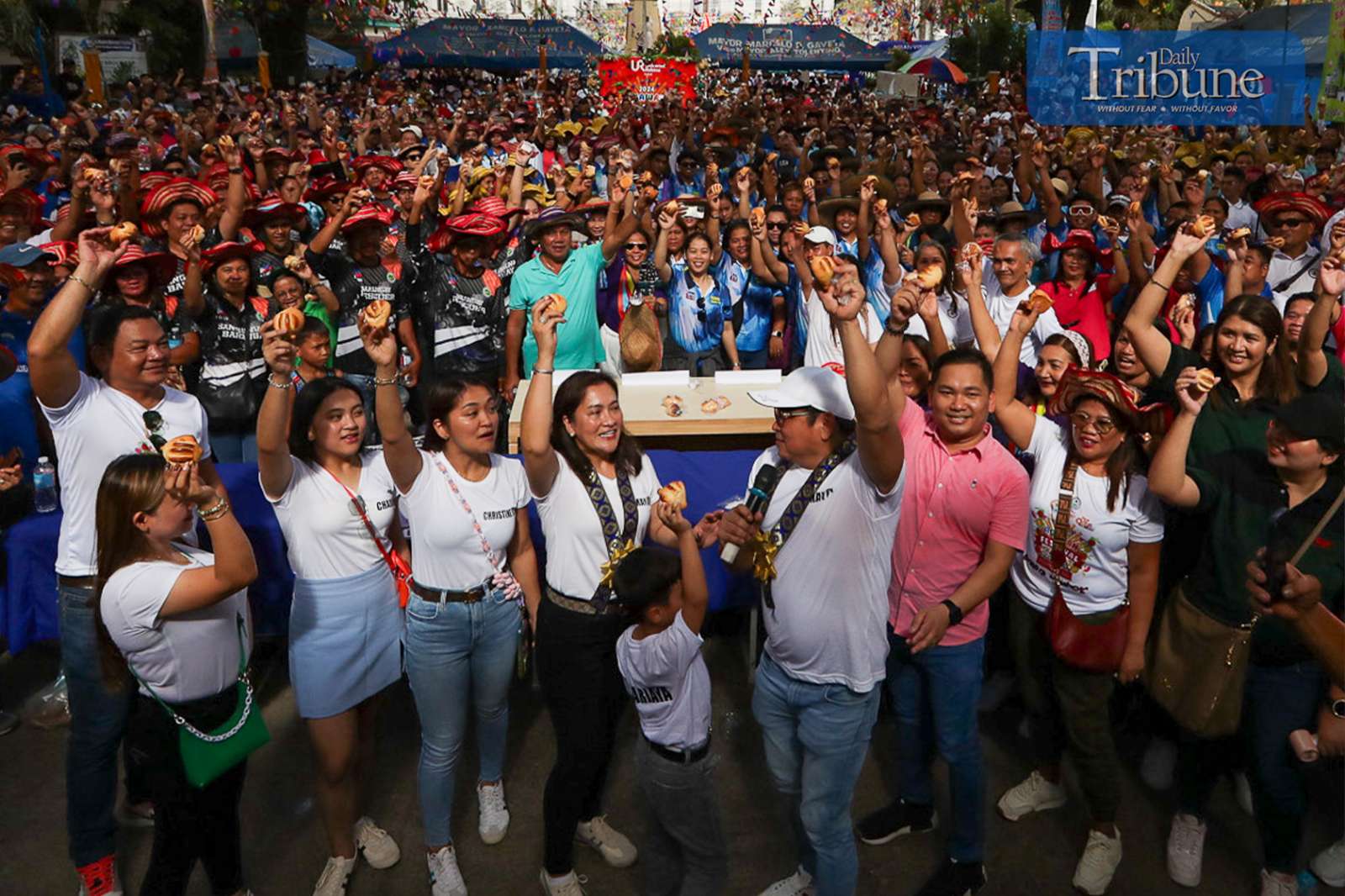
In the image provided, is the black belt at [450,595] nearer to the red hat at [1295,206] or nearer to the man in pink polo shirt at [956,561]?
the man in pink polo shirt at [956,561]

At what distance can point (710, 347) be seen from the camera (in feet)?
22.3

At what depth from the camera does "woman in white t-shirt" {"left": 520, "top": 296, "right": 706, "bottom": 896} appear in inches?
129

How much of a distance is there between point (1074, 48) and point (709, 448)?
797 cm

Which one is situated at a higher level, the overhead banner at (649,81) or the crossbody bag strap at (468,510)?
the overhead banner at (649,81)

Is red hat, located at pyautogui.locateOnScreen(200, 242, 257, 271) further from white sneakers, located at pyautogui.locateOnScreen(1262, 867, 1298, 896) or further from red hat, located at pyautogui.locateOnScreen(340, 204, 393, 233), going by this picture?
white sneakers, located at pyautogui.locateOnScreen(1262, 867, 1298, 896)

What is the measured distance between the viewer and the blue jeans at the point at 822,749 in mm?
3029

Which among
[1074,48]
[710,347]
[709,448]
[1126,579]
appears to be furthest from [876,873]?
[1074,48]

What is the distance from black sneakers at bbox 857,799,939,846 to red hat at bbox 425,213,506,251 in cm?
415

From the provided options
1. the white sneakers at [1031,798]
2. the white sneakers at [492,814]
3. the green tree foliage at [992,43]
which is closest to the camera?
the white sneakers at [492,814]

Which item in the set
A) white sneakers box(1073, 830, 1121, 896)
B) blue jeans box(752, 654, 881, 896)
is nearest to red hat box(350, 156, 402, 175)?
blue jeans box(752, 654, 881, 896)

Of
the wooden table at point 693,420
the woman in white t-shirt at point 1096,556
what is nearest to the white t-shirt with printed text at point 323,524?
the wooden table at point 693,420

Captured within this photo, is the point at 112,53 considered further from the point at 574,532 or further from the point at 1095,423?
the point at 1095,423

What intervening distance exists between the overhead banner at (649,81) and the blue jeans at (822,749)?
1942cm

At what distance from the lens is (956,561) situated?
11.3ft
